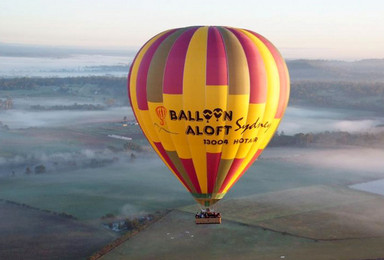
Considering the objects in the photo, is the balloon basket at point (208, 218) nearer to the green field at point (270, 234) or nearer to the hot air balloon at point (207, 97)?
the hot air balloon at point (207, 97)

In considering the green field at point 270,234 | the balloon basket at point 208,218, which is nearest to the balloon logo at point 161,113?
the balloon basket at point 208,218

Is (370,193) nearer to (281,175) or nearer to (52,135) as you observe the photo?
(281,175)

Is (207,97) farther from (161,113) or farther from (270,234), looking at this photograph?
(270,234)

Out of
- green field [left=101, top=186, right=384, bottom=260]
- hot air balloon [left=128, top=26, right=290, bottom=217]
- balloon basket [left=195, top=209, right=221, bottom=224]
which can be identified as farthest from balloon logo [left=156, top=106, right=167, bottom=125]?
green field [left=101, top=186, right=384, bottom=260]

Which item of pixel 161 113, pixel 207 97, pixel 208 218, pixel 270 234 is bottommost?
pixel 270 234

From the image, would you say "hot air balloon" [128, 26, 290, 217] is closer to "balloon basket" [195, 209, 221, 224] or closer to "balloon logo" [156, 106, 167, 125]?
"balloon logo" [156, 106, 167, 125]

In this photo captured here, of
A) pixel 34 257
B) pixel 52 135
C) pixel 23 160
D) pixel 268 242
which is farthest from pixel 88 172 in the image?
pixel 52 135

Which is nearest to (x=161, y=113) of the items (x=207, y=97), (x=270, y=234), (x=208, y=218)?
(x=207, y=97)

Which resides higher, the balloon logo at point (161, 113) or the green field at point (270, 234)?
the balloon logo at point (161, 113)
